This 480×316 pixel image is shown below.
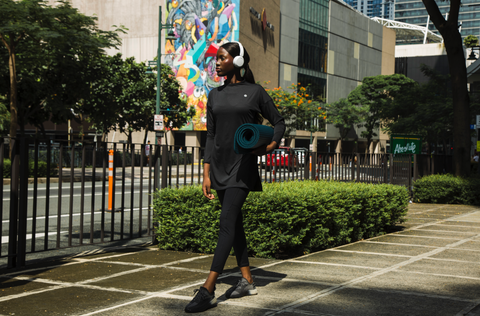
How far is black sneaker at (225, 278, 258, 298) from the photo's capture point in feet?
13.7

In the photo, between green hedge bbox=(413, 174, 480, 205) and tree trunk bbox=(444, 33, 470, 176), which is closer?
green hedge bbox=(413, 174, 480, 205)

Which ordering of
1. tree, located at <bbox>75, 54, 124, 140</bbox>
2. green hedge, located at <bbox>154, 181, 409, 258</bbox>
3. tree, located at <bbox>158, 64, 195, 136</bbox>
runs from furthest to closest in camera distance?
tree, located at <bbox>158, 64, 195, 136</bbox> < tree, located at <bbox>75, 54, 124, 140</bbox> < green hedge, located at <bbox>154, 181, 409, 258</bbox>

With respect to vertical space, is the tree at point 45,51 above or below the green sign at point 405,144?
above

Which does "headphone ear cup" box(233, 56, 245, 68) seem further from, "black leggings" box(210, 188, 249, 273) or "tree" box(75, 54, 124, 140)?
"tree" box(75, 54, 124, 140)

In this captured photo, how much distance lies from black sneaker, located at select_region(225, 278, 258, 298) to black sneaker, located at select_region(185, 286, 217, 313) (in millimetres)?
294

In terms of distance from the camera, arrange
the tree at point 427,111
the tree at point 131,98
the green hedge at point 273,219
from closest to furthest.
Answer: the green hedge at point 273,219 < the tree at point 131,98 < the tree at point 427,111

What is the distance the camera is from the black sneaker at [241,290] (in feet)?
13.7

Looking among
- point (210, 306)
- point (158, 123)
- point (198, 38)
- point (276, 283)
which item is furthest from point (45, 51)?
point (198, 38)

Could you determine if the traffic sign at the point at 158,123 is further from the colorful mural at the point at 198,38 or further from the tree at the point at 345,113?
the tree at the point at 345,113

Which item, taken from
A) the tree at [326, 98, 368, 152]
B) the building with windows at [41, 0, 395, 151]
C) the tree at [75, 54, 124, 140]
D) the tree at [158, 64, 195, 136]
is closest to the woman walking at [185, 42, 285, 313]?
the tree at [75, 54, 124, 140]

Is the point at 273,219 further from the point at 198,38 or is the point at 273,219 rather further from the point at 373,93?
the point at 373,93

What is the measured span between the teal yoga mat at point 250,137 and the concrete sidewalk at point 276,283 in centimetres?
117

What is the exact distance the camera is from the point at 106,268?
5496 mm

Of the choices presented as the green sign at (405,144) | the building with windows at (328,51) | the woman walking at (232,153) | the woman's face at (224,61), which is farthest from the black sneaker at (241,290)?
the building with windows at (328,51)
